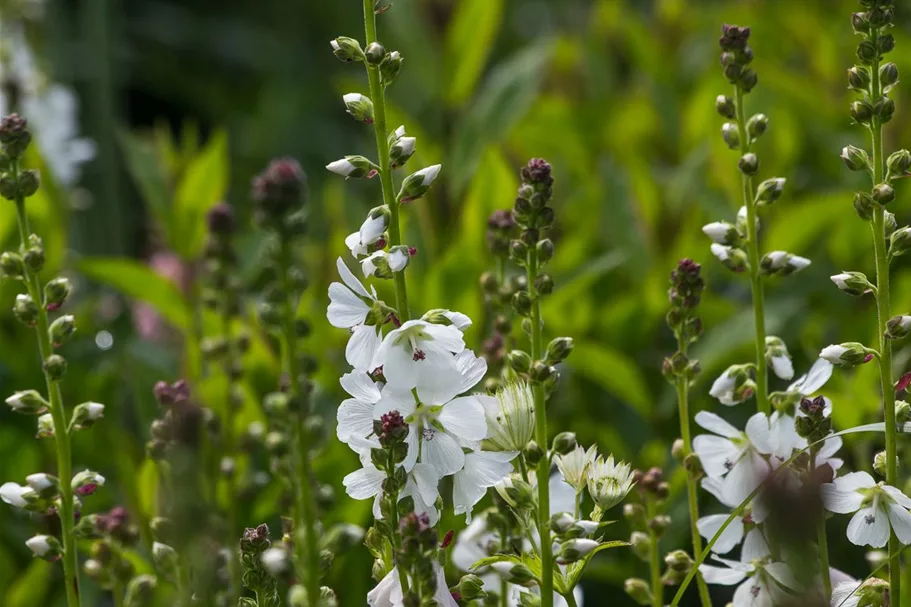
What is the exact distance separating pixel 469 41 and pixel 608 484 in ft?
5.55

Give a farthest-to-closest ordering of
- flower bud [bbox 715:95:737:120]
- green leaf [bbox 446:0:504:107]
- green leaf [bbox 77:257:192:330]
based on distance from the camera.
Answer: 1. green leaf [bbox 446:0:504:107]
2. green leaf [bbox 77:257:192:330]
3. flower bud [bbox 715:95:737:120]

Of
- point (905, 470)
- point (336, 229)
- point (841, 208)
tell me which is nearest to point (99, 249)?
point (336, 229)

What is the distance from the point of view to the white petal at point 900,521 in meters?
1.02

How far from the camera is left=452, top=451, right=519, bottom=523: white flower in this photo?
3.18 feet

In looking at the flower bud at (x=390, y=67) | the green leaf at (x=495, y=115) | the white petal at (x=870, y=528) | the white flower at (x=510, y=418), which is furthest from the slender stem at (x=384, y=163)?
the green leaf at (x=495, y=115)

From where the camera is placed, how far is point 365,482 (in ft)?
3.30

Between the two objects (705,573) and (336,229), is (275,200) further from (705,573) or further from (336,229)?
(336,229)

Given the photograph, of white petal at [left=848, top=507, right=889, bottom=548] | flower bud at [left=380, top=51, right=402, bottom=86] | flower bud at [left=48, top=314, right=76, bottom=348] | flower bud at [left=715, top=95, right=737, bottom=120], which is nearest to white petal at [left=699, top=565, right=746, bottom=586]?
white petal at [left=848, top=507, right=889, bottom=548]

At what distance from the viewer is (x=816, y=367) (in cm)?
110

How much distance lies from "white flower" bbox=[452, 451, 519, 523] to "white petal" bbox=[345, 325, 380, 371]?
119 mm

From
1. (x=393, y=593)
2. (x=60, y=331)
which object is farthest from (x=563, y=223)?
(x=393, y=593)

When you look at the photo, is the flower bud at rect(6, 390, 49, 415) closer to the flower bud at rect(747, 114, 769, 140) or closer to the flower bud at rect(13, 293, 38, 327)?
the flower bud at rect(13, 293, 38, 327)

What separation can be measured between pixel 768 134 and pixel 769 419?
174 centimetres

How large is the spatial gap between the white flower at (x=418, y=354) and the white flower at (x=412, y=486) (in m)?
0.08
